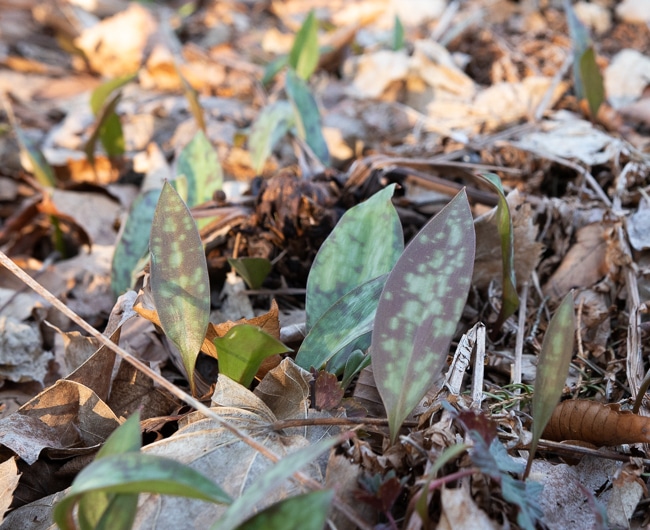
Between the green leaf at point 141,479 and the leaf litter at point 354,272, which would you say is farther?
the leaf litter at point 354,272

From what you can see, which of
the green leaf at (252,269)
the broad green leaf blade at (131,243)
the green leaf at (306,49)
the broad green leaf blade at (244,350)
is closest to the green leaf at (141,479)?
the broad green leaf blade at (244,350)

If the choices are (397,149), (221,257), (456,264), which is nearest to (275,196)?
(221,257)

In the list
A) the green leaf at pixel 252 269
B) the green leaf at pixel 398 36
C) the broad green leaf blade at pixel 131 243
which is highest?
the green leaf at pixel 398 36

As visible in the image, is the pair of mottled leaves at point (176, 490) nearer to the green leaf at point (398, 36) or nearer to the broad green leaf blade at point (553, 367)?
the broad green leaf blade at point (553, 367)

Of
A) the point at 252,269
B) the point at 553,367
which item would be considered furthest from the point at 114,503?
the point at 252,269

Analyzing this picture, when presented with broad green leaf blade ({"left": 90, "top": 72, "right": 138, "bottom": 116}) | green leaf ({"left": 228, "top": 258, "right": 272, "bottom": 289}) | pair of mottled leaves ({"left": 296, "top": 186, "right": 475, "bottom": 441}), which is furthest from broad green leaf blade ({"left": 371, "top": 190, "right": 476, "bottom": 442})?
broad green leaf blade ({"left": 90, "top": 72, "right": 138, "bottom": 116})

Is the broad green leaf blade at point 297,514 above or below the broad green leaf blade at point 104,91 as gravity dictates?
above

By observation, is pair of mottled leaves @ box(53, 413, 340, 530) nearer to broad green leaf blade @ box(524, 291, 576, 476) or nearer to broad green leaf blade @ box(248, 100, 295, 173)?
broad green leaf blade @ box(524, 291, 576, 476)
